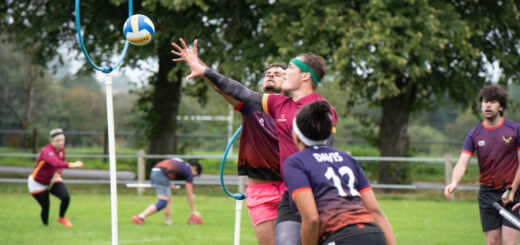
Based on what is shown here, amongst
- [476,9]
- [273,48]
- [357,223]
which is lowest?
[357,223]

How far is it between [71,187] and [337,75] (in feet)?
32.2

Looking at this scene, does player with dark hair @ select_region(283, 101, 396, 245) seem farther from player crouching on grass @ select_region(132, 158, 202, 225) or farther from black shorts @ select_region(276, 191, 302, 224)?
player crouching on grass @ select_region(132, 158, 202, 225)

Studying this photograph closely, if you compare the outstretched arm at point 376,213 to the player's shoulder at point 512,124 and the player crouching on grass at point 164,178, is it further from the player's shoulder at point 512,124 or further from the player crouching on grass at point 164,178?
the player crouching on grass at point 164,178

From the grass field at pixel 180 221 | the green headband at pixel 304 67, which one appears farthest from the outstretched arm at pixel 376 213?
the grass field at pixel 180 221

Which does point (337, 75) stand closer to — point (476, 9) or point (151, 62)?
point (476, 9)

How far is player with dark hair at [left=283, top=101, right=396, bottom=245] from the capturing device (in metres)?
3.46

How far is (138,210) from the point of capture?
1468 centimetres

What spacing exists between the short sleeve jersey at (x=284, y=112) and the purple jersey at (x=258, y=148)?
869 mm

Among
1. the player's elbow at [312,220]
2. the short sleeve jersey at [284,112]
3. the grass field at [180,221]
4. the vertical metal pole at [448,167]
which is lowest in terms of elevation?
the grass field at [180,221]

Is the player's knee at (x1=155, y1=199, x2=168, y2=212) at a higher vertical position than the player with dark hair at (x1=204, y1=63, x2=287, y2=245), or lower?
lower

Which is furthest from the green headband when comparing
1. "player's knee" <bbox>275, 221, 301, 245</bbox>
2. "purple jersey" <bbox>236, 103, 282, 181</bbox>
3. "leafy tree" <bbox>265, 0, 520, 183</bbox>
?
"leafy tree" <bbox>265, 0, 520, 183</bbox>

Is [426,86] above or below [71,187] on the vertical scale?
above

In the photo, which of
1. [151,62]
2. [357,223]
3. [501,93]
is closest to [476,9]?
[151,62]

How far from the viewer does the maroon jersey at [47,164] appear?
11188mm
